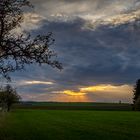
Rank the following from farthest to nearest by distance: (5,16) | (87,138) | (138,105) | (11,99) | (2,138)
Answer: (138,105) → (11,99) → (87,138) → (2,138) → (5,16)

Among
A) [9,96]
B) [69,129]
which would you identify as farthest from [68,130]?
[9,96]

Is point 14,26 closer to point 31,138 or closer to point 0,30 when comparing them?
point 0,30

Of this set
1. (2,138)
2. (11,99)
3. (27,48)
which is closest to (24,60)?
(27,48)

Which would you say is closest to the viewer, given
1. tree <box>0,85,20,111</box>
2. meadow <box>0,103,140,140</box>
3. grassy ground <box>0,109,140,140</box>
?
grassy ground <box>0,109,140,140</box>

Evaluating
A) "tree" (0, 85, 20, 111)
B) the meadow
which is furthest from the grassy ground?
"tree" (0, 85, 20, 111)

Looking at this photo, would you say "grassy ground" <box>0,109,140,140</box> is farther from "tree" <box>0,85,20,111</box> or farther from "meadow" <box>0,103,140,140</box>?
"tree" <box>0,85,20,111</box>

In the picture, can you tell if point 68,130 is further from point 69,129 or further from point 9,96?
point 9,96

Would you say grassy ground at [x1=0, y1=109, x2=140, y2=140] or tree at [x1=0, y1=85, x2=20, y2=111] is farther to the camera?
tree at [x1=0, y1=85, x2=20, y2=111]

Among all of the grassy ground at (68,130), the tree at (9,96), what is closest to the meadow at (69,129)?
the grassy ground at (68,130)

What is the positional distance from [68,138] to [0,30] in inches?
433

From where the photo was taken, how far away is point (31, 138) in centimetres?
3384

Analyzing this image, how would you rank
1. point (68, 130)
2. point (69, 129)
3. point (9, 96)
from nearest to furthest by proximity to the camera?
point (68, 130) → point (69, 129) → point (9, 96)

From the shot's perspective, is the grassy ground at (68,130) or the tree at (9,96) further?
the tree at (9,96)

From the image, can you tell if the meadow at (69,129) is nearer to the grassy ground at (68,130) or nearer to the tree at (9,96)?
the grassy ground at (68,130)
